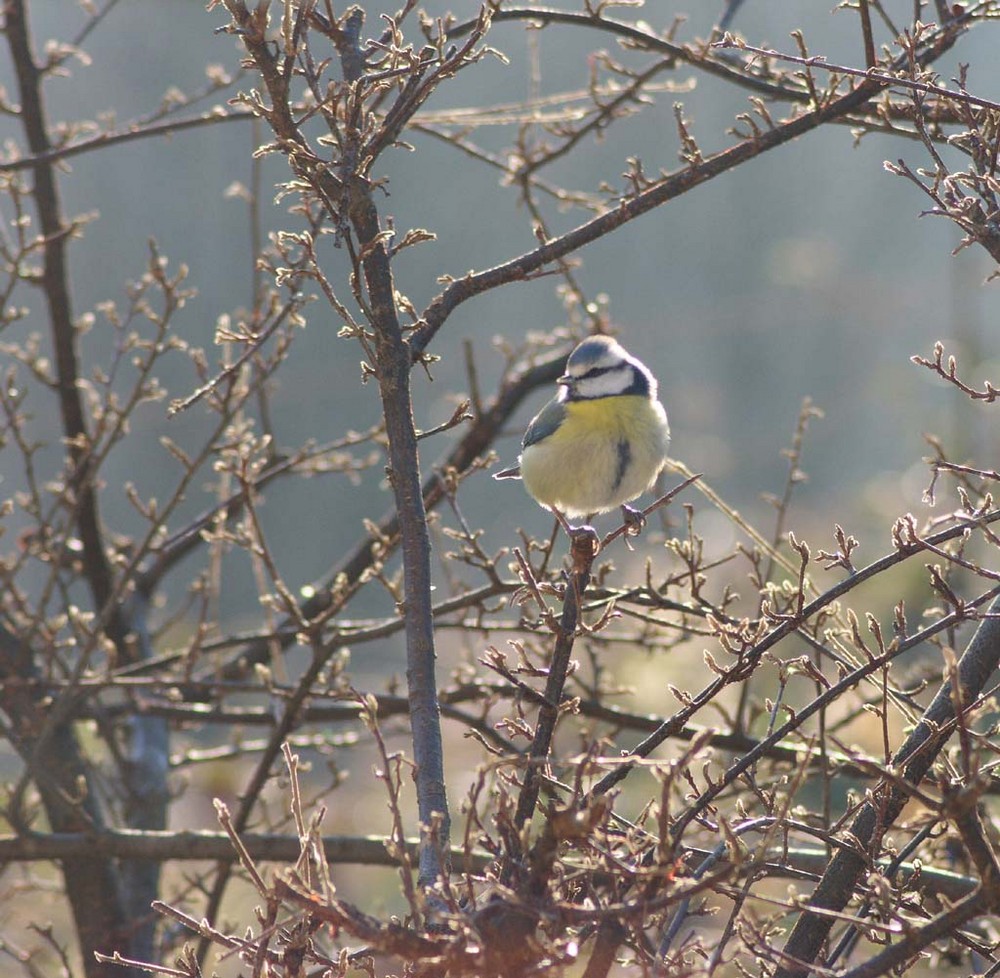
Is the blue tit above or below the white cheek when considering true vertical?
below

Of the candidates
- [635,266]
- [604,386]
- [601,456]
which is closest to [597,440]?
[601,456]

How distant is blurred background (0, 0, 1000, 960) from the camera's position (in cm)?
Result: 1211

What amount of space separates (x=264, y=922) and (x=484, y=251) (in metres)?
13.0

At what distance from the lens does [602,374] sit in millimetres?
2521

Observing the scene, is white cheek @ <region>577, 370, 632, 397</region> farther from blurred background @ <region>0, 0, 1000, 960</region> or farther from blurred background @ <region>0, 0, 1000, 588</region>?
blurred background @ <region>0, 0, 1000, 588</region>

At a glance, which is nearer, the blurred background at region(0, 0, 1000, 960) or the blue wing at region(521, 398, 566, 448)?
the blue wing at region(521, 398, 566, 448)

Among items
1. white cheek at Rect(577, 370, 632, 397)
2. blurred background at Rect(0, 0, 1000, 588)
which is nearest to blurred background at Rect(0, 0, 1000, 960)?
blurred background at Rect(0, 0, 1000, 588)

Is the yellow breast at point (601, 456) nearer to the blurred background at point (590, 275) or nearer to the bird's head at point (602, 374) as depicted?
the bird's head at point (602, 374)

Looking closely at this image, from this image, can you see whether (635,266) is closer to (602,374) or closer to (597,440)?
(602,374)

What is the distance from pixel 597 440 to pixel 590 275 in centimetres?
1270

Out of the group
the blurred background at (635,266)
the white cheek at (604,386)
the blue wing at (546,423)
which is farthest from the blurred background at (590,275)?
the white cheek at (604,386)

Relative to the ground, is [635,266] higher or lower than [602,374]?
higher

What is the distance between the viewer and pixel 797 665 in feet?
4.58

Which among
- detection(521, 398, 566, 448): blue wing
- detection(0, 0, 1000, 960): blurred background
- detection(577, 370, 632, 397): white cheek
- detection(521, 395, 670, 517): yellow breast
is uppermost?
detection(0, 0, 1000, 960): blurred background
